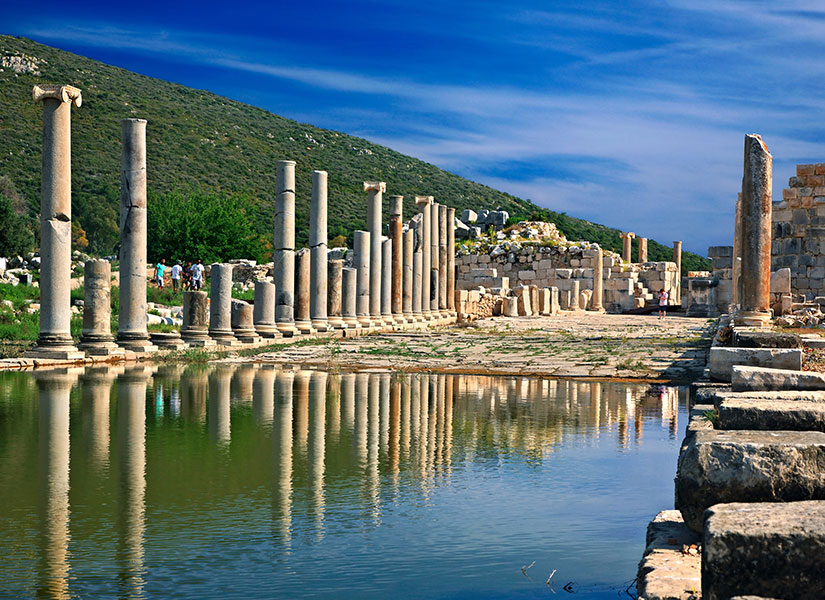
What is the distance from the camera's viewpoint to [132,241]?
18781mm

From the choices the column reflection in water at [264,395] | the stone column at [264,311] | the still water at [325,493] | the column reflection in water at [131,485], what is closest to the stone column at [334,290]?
the stone column at [264,311]

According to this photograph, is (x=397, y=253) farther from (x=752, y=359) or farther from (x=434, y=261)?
(x=752, y=359)

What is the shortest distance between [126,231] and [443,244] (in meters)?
21.0

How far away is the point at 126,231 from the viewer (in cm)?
1883

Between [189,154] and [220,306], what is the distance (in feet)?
177

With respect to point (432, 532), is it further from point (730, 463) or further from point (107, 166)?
point (107, 166)

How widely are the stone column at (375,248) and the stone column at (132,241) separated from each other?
1238cm

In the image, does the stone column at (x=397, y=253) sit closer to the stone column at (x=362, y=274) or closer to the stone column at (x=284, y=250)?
the stone column at (x=362, y=274)

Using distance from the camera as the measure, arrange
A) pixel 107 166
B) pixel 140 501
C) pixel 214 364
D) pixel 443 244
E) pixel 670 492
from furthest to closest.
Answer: pixel 107 166
pixel 443 244
pixel 214 364
pixel 670 492
pixel 140 501

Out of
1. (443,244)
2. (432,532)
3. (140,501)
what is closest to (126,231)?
(140,501)

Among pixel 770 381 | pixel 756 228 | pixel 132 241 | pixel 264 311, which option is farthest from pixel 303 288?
pixel 770 381

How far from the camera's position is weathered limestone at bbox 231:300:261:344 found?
22.1 metres

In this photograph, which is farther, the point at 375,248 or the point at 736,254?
the point at 736,254

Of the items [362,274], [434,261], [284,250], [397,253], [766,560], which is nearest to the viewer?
[766,560]
